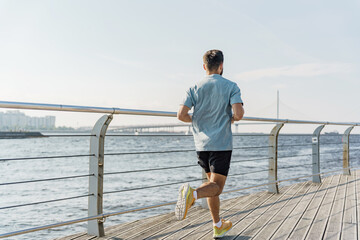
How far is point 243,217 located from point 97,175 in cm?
144

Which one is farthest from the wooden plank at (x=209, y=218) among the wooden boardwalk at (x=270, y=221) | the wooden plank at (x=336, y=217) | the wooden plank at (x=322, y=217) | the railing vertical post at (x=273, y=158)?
the wooden plank at (x=336, y=217)

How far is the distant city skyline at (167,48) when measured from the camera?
Result: 18.3 meters

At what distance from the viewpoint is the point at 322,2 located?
52.6 feet

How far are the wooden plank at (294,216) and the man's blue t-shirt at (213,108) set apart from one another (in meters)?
0.86

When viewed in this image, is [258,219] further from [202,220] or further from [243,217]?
[202,220]

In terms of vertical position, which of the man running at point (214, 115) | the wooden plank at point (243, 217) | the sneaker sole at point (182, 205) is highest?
the man running at point (214, 115)

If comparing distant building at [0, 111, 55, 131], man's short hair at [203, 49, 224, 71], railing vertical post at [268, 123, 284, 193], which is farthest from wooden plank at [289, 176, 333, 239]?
distant building at [0, 111, 55, 131]

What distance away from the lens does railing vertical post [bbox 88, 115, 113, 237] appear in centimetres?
265

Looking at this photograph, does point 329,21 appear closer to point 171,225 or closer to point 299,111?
point 171,225

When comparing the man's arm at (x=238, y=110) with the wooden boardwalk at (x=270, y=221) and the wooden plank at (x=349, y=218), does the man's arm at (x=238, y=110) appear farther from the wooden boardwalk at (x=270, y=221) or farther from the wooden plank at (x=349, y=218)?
the wooden plank at (x=349, y=218)

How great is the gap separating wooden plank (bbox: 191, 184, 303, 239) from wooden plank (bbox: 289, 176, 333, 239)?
39cm

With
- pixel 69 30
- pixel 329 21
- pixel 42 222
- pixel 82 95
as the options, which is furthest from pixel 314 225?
pixel 82 95

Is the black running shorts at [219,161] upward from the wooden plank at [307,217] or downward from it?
upward

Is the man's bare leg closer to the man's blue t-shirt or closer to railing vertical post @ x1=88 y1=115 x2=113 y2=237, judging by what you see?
the man's blue t-shirt
